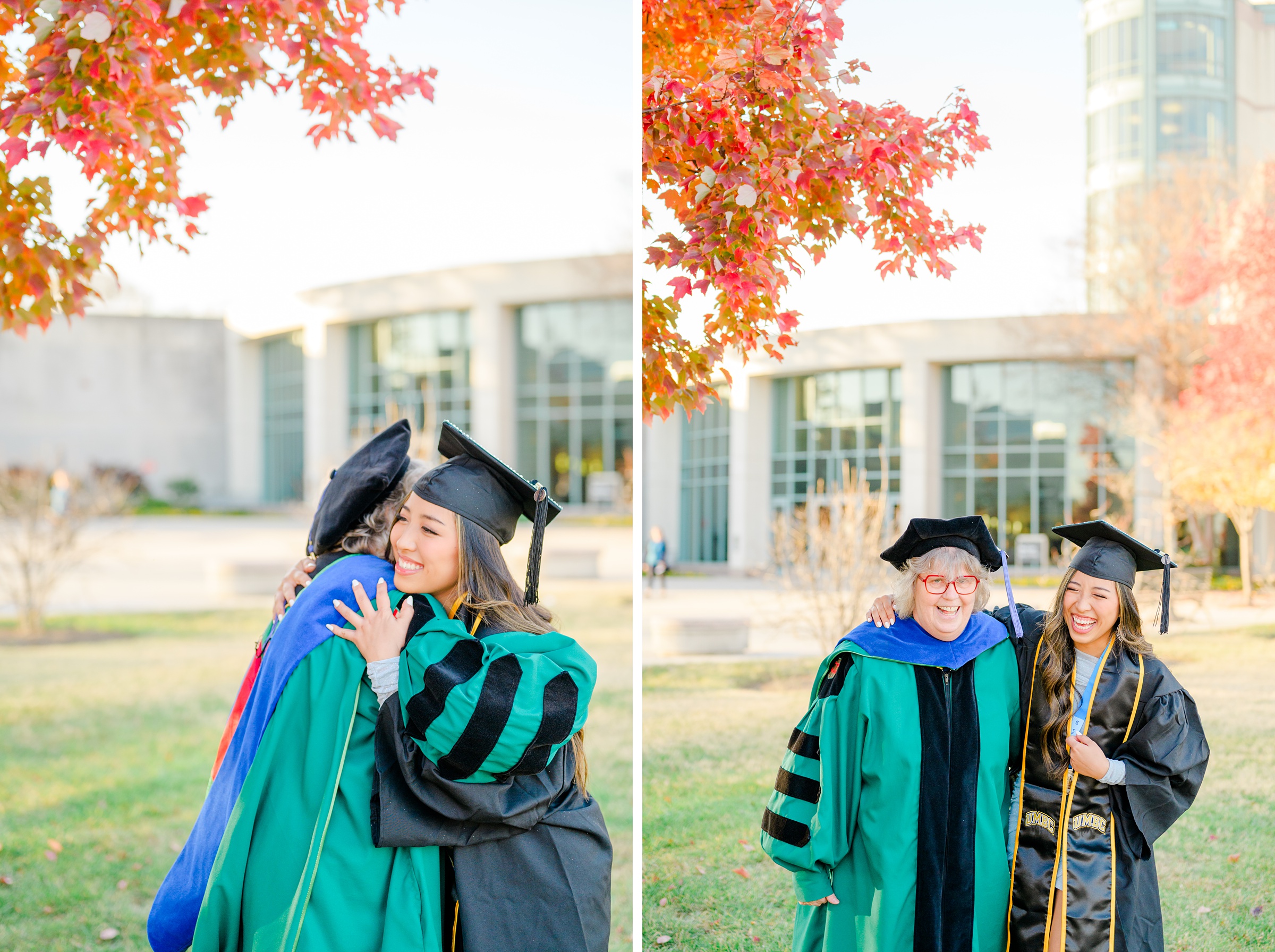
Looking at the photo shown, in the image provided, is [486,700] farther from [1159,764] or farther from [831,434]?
[831,434]

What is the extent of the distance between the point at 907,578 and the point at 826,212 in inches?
59.0

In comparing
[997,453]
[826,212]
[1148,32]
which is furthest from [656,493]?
[826,212]

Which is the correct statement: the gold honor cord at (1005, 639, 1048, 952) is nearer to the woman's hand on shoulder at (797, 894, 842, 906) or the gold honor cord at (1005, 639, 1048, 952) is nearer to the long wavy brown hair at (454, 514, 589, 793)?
the woman's hand on shoulder at (797, 894, 842, 906)

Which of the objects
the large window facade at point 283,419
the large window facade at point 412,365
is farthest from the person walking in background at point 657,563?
the large window facade at point 283,419

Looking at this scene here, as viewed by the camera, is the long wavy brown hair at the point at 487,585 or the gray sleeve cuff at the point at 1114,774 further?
the gray sleeve cuff at the point at 1114,774

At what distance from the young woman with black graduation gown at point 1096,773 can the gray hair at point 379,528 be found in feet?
6.27

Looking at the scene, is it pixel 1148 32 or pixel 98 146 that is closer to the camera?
pixel 98 146

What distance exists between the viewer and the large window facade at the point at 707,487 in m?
11.8

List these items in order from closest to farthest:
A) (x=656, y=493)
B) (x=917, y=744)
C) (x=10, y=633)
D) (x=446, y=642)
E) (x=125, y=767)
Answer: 1. (x=446, y=642)
2. (x=917, y=744)
3. (x=125, y=767)
4. (x=10, y=633)
5. (x=656, y=493)

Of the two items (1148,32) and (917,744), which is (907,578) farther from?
(1148,32)

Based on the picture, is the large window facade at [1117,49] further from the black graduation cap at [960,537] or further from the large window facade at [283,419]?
the large window facade at [283,419]

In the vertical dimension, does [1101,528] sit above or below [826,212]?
below

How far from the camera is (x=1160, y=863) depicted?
482 cm

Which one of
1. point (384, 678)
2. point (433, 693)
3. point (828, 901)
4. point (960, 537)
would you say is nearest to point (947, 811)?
point (828, 901)
